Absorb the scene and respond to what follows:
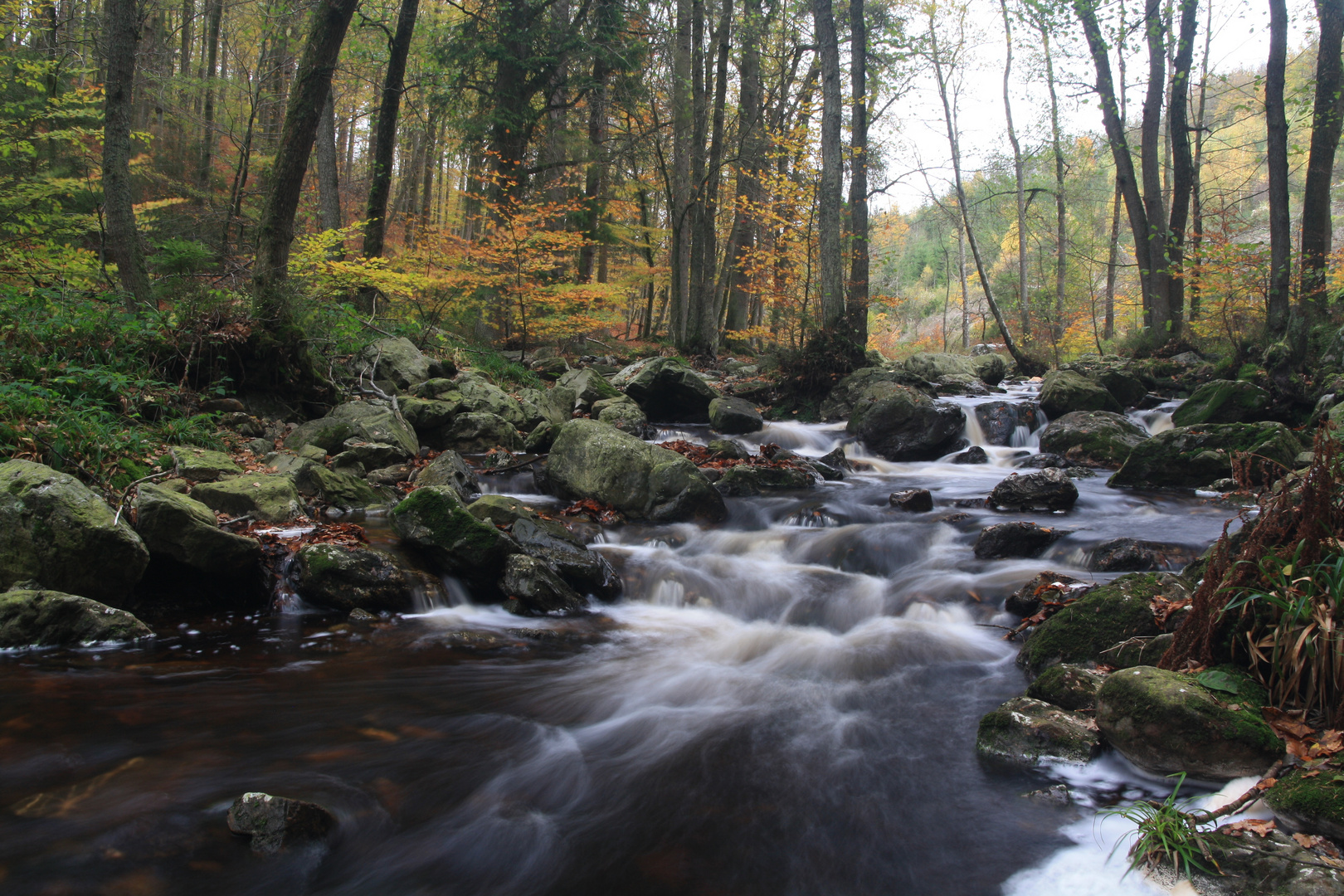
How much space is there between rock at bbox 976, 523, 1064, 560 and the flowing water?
193 mm

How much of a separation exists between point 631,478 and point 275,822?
5450mm

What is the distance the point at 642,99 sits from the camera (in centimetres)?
1709

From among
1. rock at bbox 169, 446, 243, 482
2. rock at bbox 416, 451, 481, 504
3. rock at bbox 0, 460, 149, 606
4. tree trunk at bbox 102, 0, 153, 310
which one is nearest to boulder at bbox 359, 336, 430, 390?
tree trunk at bbox 102, 0, 153, 310

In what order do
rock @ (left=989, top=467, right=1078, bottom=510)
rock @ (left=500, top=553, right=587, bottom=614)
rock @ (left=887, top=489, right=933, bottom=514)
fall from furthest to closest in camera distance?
rock @ (left=887, top=489, right=933, bottom=514) → rock @ (left=989, top=467, right=1078, bottom=510) → rock @ (left=500, top=553, right=587, bottom=614)

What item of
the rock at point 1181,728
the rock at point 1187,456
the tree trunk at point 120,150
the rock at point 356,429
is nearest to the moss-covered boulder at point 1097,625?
the rock at point 1181,728

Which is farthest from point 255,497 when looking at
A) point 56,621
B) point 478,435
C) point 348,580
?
point 478,435

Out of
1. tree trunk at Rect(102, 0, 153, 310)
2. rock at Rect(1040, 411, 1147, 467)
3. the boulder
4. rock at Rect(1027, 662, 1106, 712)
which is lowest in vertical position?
rock at Rect(1027, 662, 1106, 712)

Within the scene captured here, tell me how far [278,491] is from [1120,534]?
24.5 ft

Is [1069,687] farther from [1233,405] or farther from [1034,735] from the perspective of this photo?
[1233,405]

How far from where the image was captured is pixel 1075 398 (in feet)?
40.4

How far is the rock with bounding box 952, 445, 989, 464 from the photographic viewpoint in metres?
10.9

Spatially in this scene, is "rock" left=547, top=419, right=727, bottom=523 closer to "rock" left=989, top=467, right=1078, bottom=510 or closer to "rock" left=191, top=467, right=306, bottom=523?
"rock" left=191, top=467, right=306, bottom=523

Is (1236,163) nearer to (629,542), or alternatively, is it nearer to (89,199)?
(629,542)

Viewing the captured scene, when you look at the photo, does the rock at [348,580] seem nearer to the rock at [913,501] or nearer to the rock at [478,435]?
the rock at [478,435]
